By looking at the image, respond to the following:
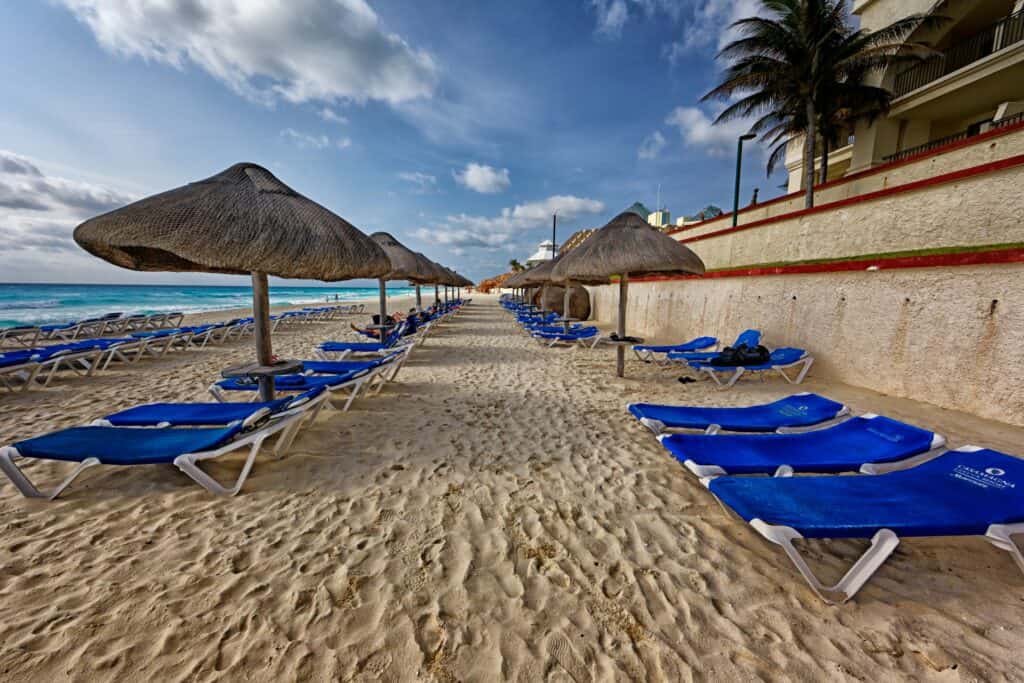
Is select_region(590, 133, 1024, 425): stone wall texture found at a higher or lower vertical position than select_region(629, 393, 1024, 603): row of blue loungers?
higher

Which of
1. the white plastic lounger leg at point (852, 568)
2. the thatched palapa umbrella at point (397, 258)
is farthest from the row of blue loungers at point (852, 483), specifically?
the thatched palapa umbrella at point (397, 258)

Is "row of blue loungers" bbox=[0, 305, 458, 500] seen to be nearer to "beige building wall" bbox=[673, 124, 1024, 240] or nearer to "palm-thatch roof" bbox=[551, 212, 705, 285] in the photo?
"palm-thatch roof" bbox=[551, 212, 705, 285]

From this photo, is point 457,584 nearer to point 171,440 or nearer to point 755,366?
point 171,440

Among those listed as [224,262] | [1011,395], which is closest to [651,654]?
[224,262]

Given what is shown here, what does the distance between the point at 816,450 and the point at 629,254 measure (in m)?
3.51

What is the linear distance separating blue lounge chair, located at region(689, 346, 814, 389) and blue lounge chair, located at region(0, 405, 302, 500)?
5404 mm

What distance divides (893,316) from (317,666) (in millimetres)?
6498

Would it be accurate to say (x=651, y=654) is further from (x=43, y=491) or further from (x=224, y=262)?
(x=43, y=491)

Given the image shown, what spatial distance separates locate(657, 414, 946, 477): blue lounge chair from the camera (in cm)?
231

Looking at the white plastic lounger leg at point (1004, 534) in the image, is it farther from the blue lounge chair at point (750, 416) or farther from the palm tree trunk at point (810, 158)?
the palm tree trunk at point (810, 158)

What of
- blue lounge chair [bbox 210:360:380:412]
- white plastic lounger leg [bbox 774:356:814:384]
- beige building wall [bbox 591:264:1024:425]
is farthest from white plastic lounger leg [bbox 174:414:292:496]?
beige building wall [bbox 591:264:1024:425]

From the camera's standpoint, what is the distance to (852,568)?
1.64 m

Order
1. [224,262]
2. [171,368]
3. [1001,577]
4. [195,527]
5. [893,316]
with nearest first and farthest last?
[1001,577], [195,527], [224,262], [893,316], [171,368]

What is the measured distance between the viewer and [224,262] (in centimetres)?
264
